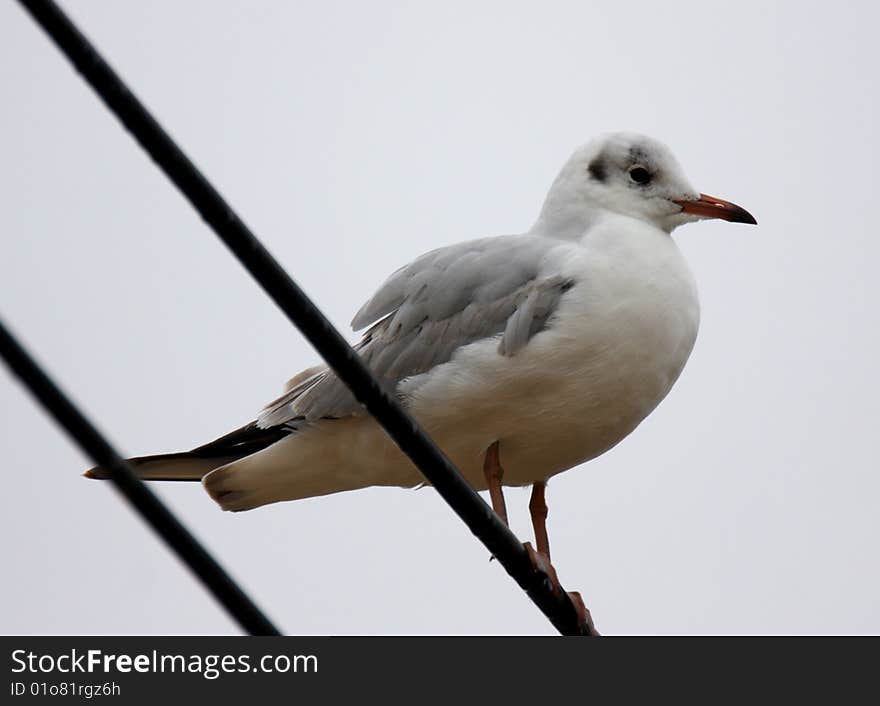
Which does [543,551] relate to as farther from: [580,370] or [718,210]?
[718,210]

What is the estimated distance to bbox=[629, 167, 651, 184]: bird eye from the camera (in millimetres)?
5516

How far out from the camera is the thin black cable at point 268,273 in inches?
90.0

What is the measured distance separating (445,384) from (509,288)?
1.31ft

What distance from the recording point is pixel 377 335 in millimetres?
5234

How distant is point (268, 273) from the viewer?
2.64 m

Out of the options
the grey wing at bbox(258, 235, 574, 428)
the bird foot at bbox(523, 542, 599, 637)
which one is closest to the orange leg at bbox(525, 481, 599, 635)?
the bird foot at bbox(523, 542, 599, 637)

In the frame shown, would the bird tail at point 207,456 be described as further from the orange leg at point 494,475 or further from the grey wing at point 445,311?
the orange leg at point 494,475

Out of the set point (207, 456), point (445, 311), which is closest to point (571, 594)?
point (445, 311)

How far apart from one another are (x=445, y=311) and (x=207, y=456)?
114 cm

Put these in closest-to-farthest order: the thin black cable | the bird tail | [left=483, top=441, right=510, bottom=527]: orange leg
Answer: the thin black cable < [left=483, top=441, right=510, bottom=527]: orange leg < the bird tail

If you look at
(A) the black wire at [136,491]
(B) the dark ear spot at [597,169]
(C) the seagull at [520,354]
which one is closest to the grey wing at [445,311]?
(C) the seagull at [520,354]

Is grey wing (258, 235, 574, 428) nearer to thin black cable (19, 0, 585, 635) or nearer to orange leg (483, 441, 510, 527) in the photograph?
orange leg (483, 441, 510, 527)

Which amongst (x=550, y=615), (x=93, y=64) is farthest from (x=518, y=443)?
(x=93, y=64)

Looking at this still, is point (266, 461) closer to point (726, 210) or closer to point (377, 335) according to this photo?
point (377, 335)
